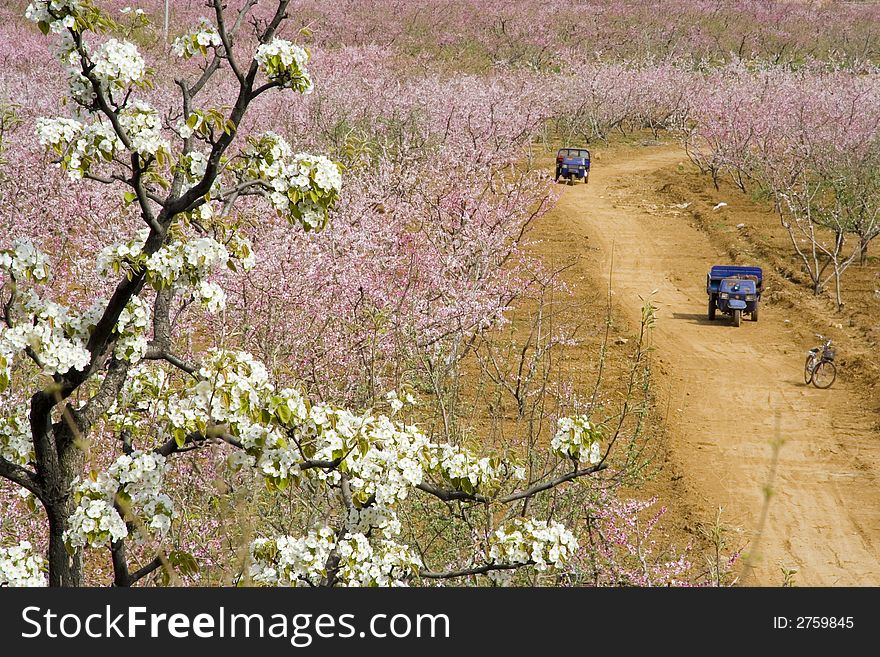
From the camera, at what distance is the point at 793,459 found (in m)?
→ 12.5

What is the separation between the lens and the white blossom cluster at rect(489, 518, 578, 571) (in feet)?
15.0

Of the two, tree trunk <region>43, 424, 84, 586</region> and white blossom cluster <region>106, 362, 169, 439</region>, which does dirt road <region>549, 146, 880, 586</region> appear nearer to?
white blossom cluster <region>106, 362, 169, 439</region>

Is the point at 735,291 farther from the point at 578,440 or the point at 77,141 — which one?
the point at 77,141

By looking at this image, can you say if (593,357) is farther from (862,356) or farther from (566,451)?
(566,451)

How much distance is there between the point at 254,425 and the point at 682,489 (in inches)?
328

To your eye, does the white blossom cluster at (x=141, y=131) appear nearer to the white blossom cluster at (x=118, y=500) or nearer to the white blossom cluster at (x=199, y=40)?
the white blossom cluster at (x=199, y=40)

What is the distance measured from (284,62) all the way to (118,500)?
6.22ft

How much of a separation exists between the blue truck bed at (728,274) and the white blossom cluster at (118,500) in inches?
601

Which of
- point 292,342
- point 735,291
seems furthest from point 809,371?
point 292,342

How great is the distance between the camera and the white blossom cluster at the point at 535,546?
4.57 meters

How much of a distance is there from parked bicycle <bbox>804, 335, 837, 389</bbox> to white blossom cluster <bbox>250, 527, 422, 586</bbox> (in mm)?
11980

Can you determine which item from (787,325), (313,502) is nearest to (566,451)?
(313,502)

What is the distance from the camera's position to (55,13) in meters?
3.99

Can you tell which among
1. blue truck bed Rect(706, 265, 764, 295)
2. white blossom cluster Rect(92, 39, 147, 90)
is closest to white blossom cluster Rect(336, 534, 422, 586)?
white blossom cluster Rect(92, 39, 147, 90)
